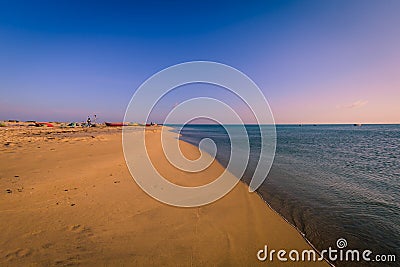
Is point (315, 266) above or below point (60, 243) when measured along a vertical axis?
below

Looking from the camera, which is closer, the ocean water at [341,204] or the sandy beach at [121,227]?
the sandy beach at [121,227]

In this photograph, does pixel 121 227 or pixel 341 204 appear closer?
pixel 121 227

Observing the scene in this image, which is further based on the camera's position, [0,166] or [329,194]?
[0,166]

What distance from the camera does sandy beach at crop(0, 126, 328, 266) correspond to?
3.45m

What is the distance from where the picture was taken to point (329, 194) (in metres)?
7.94

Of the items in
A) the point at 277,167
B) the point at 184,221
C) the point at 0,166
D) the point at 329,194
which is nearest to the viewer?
the point at 184,221

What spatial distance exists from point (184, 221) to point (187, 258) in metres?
1.39

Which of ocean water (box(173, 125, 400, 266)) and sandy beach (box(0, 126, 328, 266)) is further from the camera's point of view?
ocean water (box(173, 125, 400, 266))

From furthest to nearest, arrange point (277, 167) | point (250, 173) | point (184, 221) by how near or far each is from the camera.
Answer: point (277, 167) → point (250, 173) → point (184, 221)

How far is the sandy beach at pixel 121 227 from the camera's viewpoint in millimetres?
3453

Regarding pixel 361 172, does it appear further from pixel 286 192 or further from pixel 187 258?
pixel 187 258

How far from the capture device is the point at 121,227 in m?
4.43

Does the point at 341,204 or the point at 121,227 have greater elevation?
the point at 121,227

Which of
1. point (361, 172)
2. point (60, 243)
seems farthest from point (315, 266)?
point (361, 172)
